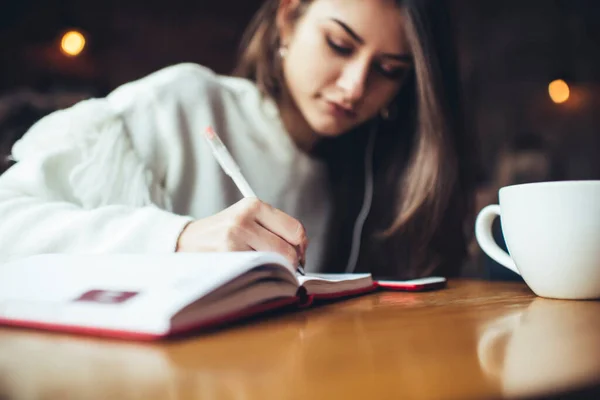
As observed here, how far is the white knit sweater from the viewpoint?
20.4 inches

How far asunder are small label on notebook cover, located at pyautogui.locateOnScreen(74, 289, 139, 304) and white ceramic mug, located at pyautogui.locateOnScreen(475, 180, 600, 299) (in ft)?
1.10

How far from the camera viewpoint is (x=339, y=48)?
85 centimetres

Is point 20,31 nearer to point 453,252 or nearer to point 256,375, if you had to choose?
point 256,375

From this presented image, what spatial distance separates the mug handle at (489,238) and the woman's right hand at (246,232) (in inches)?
7.4

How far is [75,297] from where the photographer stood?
33cm

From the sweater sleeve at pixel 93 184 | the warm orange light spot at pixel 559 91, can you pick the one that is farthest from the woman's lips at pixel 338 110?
the warm orange light spot at pixel 559 91

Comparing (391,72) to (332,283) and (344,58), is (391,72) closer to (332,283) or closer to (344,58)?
(344,58)

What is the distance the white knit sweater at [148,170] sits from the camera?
0.52 meters

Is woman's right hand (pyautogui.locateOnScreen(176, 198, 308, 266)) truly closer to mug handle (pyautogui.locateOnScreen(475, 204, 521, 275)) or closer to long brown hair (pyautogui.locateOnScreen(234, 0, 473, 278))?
mug handle (pyautogui.locateOnScreen(475, 204, 521, 275))

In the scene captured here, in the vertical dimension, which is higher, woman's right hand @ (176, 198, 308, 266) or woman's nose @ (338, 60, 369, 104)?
woman's nose @ (338, 60, 369, 104)

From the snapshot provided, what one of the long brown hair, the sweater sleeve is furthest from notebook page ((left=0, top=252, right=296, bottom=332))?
the long brown hair

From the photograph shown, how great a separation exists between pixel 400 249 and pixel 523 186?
0.68m

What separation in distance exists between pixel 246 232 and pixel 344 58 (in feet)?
1.56

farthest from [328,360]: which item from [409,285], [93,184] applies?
[93,184]
